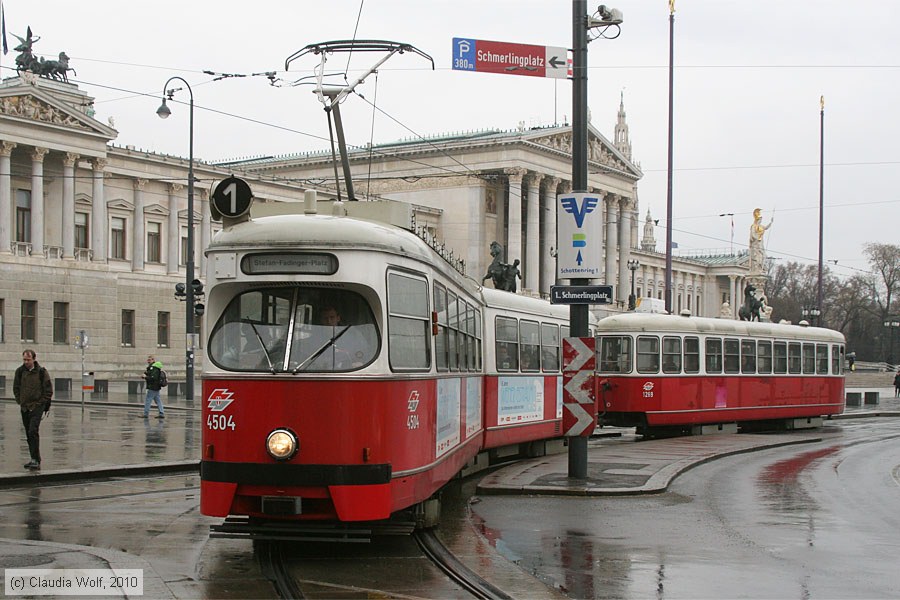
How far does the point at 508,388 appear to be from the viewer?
18656 mm

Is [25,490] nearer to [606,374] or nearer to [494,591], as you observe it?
[494,591]

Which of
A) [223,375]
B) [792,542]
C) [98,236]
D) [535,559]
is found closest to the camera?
[223,375]

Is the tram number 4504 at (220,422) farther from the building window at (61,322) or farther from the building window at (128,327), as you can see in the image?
the building window at (128,327)

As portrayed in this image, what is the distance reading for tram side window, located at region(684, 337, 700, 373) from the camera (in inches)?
1109

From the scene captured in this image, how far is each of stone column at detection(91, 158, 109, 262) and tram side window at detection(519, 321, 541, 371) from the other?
5128 cm

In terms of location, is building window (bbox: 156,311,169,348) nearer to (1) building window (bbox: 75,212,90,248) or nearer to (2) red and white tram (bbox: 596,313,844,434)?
(1) building window (bbox: 75,212,90,248)

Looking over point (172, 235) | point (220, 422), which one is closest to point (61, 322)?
point (172, 235)

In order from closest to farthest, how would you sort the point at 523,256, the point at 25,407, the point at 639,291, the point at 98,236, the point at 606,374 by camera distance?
the point at 25,407 < the point at 606,374 < the point at 98,236 < the point at 523,256 < the point at 639,291

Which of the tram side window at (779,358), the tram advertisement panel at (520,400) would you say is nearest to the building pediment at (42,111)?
the tram side window at (779,358)

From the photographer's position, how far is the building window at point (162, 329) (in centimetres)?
7219

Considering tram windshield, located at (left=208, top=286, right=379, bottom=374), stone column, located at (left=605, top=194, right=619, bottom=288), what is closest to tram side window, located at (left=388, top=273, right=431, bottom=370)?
tram windshield, located at (left=208, top=286, right=379, bottom=374)

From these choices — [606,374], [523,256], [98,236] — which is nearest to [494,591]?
[606,374]

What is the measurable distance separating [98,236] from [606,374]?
46.6 metres

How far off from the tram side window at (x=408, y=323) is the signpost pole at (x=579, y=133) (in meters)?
6.45
